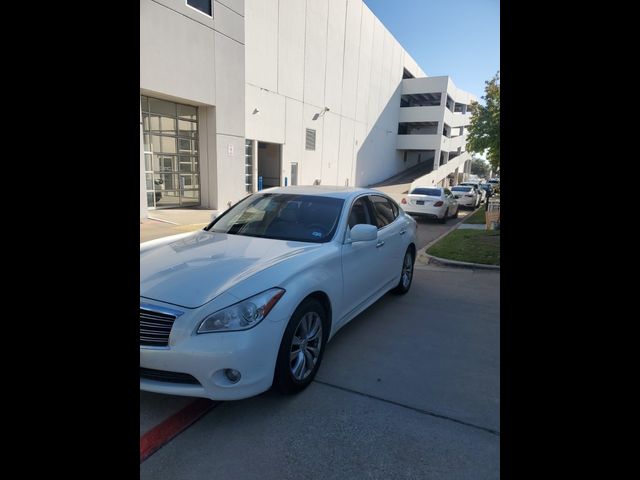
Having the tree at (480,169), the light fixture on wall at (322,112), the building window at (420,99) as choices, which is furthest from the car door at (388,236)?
the tree at (480,169)

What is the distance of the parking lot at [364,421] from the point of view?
2416 mm

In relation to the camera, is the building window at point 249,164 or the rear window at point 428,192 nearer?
the rear window at point 428,192

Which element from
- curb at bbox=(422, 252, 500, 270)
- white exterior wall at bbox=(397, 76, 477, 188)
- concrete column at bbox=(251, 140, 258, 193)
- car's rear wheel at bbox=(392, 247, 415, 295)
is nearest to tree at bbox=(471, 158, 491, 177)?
white exterior wall at bbox=(397, 76, 477, 188)

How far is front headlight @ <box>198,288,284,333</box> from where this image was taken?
2645 millimetres

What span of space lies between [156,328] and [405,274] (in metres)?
3.84

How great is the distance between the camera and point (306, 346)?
3.20 meters

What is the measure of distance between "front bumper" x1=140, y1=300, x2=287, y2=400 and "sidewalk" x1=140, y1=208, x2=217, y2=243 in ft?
24.2

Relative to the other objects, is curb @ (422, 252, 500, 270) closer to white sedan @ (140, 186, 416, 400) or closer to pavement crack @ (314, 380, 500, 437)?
white sedan @ (140, 186, 416, 400)

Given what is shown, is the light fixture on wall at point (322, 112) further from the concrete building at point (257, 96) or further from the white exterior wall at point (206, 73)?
the white exterior wall at point (206, 73)

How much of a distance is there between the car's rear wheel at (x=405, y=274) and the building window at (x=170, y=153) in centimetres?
1156

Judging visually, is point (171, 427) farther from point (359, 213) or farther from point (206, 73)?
point (206, 73)

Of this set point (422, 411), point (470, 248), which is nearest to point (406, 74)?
point (470, 248)
